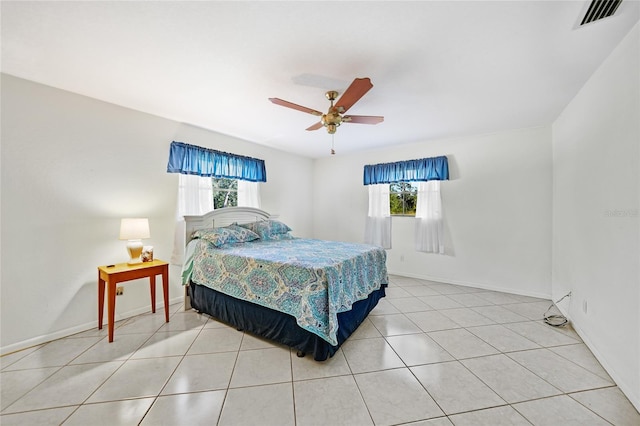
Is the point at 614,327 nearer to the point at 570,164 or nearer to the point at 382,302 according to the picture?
the point at 570,164

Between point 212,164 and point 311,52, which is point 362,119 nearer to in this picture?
point 311,52

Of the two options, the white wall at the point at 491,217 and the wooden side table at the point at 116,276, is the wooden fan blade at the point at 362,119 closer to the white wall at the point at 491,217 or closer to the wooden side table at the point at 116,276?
the white wall at the point at 491,217

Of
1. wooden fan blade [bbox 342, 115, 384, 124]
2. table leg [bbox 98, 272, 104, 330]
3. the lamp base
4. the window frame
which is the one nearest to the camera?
wooden fan blade [bbox 342, 115, 384, 124]

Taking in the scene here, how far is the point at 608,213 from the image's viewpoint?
6.41 feet

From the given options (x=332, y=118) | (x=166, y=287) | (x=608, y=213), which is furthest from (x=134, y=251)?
(x=608, y=213)

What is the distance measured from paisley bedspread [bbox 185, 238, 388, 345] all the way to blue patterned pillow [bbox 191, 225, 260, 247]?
0.07 meters

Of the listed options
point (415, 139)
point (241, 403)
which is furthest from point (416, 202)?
point (241, 403)

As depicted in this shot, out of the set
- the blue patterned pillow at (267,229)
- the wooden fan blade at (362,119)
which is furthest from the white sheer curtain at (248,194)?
the wooden fan blade at (362,119)

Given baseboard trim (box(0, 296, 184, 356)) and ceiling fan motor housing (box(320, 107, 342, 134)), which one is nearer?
baseboard trim (box(0, 296, 184, 356))

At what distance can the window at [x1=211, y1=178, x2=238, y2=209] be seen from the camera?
3895 mm

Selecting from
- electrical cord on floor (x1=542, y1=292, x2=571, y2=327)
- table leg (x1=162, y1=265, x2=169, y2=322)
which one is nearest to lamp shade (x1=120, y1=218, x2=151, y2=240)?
table leg (x1=162, y1=265, x2=169, y2=322)

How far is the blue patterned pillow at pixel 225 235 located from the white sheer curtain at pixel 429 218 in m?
2.90

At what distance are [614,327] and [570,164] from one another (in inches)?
70.1

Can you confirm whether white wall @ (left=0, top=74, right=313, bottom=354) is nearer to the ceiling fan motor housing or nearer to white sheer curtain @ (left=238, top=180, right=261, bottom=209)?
white sheer curtain @ (left=238, top=180, right=261, bottom=209)
